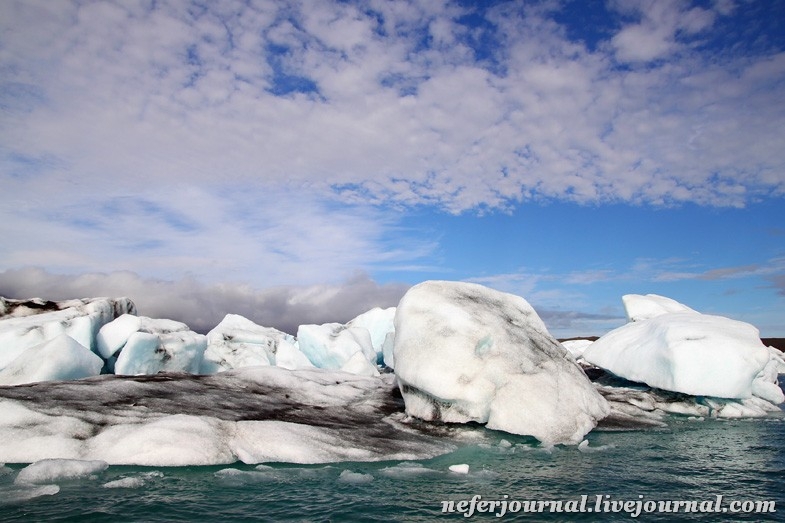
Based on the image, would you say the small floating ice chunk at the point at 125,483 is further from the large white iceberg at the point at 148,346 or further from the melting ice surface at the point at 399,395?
the large white iceberg at the point at 148,346

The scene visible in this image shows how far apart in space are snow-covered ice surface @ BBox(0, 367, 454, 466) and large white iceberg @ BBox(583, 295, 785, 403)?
1052 centimetres

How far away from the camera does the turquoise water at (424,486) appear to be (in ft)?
24.1

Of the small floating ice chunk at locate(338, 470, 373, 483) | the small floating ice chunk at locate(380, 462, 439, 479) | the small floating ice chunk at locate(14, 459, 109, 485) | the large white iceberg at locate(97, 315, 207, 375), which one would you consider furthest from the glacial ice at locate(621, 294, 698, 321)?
the small floating ice chunk at locate(14, 459, 109, 485)

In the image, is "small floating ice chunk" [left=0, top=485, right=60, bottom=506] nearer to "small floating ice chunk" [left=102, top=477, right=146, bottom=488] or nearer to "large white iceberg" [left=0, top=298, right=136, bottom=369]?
"small floating ice chunk" [left=102, top=477, right=146, bottom=488]

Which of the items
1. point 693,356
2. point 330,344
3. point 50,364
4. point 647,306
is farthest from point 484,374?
point 330,344

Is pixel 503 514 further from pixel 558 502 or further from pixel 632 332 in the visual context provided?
pixel 632 332

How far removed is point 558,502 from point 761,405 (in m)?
18.9

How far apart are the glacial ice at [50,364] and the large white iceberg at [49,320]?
2.56 m

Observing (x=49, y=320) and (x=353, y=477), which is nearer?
(x=353, y=477)

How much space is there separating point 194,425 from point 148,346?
17.5 m

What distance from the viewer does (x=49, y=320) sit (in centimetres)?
2623

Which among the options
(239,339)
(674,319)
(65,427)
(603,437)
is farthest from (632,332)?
(239,339)

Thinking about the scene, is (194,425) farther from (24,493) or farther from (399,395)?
(399,395)

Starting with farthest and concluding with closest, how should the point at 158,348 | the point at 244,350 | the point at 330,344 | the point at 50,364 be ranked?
1. the point at 244,350
2. the point at 330,344
3. the point at 158,348
4. the point at 50,364
